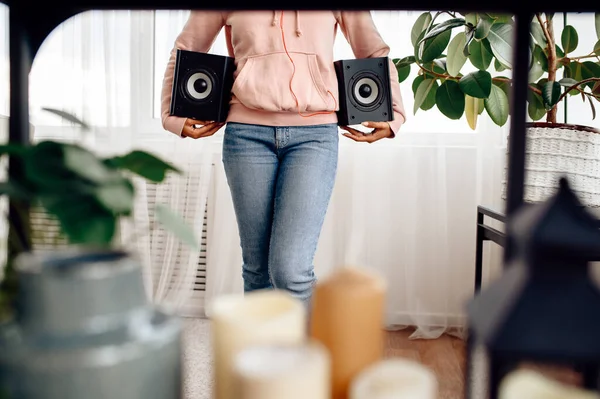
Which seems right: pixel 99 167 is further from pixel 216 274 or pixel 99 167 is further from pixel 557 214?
pixel 216 274

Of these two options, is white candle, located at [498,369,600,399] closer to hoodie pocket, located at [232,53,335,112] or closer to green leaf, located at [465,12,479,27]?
hoodie pocket, located at [232,53,335,112]

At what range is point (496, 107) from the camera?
189 centimetres

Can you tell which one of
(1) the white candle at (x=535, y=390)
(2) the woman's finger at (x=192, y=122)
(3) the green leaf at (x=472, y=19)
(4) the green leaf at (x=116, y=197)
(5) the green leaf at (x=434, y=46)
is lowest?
(1) the white candle at (x=535, y=390)

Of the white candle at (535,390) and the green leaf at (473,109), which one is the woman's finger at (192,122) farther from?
the white candle at (535,390)

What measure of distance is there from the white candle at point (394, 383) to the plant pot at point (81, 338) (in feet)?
0.43

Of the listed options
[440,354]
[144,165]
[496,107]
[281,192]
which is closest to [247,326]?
[144,165]

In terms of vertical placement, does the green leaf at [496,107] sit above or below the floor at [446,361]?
above

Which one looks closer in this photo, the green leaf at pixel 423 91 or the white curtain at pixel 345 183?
the green leaf at pixel 423 91

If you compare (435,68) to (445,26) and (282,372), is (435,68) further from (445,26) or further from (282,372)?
(282,372)

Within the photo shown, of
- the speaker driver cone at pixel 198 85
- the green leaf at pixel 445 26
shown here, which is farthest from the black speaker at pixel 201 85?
the green leaf at pixel 445 26

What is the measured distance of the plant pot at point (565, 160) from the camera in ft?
5.20

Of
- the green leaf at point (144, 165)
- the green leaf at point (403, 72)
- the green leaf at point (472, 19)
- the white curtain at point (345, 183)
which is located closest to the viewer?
the green leaf at point (144, 165)

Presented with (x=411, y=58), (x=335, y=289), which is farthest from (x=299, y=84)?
(x=335, y=289)

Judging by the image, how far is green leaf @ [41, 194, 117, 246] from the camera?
1.21 feet
